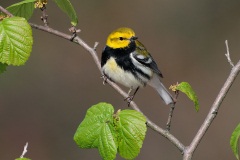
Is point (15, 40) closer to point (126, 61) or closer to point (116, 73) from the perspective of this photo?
point (116, 73)

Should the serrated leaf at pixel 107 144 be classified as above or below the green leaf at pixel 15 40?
below

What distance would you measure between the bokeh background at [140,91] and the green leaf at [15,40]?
4.99 meters

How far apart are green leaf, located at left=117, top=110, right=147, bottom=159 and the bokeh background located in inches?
197

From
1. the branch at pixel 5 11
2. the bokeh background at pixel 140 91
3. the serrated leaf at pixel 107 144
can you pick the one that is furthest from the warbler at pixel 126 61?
the bokeh background at pixel 140 91

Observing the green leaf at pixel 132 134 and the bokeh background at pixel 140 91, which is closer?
the green leaf at pixel 132 134

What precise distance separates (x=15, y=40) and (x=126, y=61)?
182cm

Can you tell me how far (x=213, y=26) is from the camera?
9.73 m

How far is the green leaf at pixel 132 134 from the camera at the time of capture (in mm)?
1963

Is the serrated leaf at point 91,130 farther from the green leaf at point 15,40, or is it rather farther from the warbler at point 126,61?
the warbler at point 126,61

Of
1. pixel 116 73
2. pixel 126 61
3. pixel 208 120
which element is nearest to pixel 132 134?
pixel 208 120

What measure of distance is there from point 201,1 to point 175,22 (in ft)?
1.90

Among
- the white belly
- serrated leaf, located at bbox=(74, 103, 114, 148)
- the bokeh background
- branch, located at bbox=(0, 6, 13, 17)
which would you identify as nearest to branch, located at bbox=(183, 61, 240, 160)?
serrated leaf, located at bbox=(74, 103, 114, 148)

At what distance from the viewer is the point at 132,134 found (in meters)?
1.97

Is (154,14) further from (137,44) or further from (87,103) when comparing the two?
(137,44)
